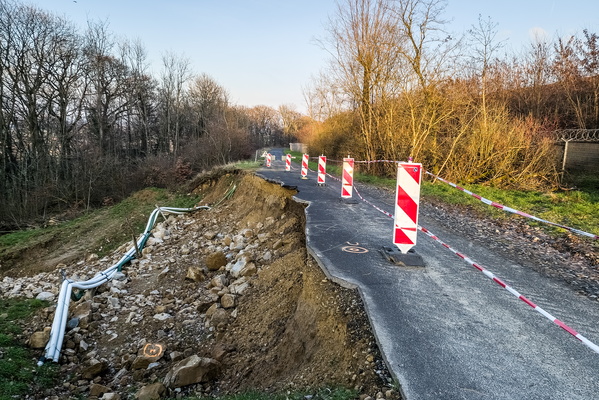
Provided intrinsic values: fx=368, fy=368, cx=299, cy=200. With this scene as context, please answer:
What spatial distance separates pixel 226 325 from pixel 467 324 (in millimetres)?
3275

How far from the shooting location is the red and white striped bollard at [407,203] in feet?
16.9

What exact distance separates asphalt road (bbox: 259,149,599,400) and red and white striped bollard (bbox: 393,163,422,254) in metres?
0.42

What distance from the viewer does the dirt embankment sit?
3482 mm

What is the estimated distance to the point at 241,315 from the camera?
5.42m

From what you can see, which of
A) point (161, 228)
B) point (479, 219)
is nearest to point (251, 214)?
point (161, 228)

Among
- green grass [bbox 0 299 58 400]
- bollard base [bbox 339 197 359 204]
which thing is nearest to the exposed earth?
green grass [bbox 0 299 58 400]

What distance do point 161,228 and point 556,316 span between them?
1105 cm

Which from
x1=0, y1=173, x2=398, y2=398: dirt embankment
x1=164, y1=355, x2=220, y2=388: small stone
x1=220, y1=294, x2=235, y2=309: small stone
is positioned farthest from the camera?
x1=220, y1=294, x2=235, y2=309: small stone

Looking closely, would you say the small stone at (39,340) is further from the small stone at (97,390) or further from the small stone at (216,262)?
the small stone at (216,262)

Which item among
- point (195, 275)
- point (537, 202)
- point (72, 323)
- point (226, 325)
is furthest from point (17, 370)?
point (537, 202)

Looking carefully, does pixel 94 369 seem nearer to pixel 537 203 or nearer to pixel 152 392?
pixel 152 392

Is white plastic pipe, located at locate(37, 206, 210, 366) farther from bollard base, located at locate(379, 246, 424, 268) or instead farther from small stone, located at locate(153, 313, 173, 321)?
bollard base, located at locate(379, 246, 424, 268)

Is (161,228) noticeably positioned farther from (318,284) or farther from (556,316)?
(556,316)

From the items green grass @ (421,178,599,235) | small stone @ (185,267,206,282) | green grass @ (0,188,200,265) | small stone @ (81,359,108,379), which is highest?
green grass @ (421,178,599,235)
